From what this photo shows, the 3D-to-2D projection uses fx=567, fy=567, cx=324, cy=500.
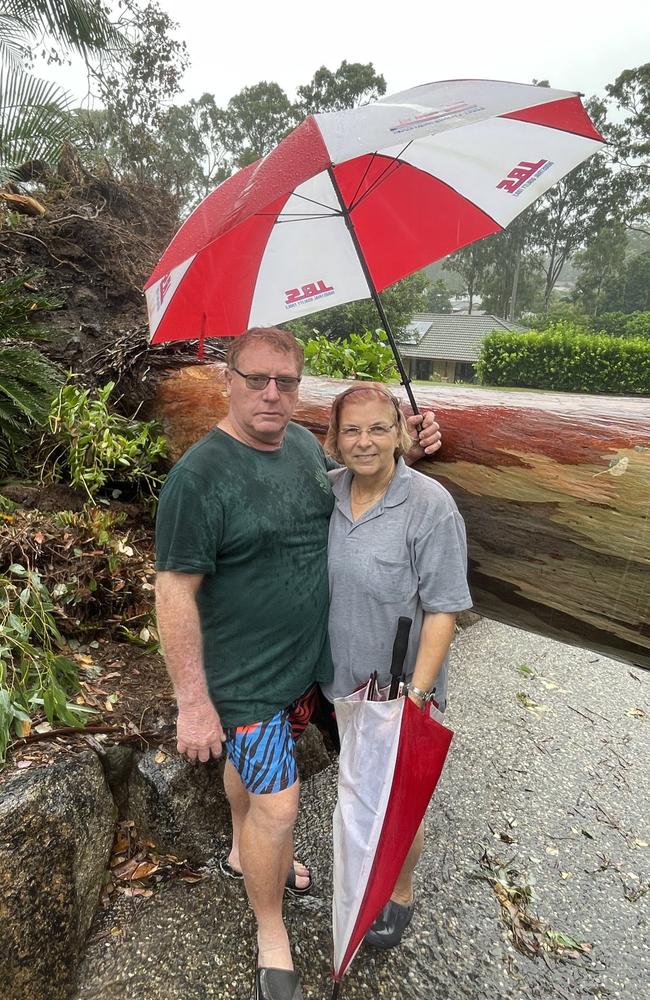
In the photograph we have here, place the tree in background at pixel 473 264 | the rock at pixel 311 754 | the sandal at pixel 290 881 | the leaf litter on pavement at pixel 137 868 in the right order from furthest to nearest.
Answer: the tree in background at pixel 473 264 → the rock at pixel 311 754 → the sandal at pixel 290 881 → the leaf litter on pavement at pixel 137 868

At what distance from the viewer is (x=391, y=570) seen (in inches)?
63.3

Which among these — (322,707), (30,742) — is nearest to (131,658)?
(30,742)

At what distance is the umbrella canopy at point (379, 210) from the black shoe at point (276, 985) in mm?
1972

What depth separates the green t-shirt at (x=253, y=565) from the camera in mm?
1550

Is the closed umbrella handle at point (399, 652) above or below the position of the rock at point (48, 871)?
above

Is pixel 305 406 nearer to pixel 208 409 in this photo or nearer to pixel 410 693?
pixel 208 409

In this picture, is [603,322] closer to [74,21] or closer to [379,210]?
[74,21]

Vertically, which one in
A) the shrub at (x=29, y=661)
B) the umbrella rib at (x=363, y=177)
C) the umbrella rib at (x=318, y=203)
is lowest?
the shrub at (x=29, y=661)

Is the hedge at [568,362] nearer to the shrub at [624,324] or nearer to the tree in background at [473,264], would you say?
the shrub at [624,324]

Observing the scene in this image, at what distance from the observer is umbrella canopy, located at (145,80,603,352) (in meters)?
1.46

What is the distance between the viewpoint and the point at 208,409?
3588mm

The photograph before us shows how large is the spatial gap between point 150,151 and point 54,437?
42.4 feet

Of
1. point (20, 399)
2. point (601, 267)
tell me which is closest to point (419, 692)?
point (20, 399)

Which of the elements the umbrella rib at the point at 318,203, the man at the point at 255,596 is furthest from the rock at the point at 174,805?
the umbrella rib at the point at 318,203
